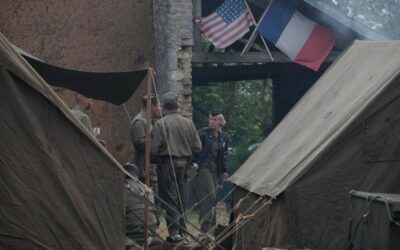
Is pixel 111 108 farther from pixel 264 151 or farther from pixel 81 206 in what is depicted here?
pixel 81 206

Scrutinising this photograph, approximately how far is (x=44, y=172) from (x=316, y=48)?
9.87 m

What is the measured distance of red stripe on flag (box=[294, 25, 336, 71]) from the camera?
16156mm

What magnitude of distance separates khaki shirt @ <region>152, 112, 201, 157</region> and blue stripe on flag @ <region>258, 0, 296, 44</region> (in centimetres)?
439

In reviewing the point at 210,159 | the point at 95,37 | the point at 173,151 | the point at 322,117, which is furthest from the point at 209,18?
the point at 322,117

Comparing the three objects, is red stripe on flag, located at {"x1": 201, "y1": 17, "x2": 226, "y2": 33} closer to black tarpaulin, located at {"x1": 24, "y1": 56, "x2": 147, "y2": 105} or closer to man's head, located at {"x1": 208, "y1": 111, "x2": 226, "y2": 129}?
man's head, located at {"x1": 208, "y1": 111, "x2": 226, "y2": 129}

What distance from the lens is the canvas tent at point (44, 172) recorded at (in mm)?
6824

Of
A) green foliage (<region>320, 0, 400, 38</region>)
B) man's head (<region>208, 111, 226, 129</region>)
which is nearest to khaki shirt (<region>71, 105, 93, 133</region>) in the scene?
man's head (<region>208, 111, 226, 129</region>)

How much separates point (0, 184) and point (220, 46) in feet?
29.6

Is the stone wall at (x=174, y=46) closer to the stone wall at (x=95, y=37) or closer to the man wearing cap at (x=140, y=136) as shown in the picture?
the stone wall at (x=95, y=37)

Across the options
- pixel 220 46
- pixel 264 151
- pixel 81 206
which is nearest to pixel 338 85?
pixel 264 151

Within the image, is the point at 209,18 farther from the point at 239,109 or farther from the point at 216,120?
the point at 239,109

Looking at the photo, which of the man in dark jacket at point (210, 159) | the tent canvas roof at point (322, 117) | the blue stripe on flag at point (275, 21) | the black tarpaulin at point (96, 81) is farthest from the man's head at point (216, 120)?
the blue stripe on flag at point (275, 21)

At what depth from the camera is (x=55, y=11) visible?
1363 centimetres

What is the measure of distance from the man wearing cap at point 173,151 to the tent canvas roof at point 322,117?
1.73 metres
